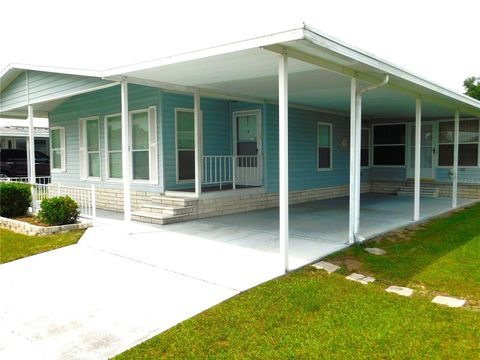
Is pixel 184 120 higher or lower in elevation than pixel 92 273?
higher

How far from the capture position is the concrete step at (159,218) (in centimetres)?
782

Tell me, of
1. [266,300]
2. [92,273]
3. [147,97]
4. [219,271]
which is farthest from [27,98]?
[266,300]

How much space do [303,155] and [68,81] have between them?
20.6 feet

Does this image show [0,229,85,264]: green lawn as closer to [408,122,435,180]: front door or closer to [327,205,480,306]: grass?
[327,205,480,306]: grass

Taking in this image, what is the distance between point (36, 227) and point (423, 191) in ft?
37.5

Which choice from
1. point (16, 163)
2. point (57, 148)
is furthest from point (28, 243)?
point (16, 163)

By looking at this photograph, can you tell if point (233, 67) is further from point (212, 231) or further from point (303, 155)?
point (303, 155)

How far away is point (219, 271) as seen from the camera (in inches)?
188

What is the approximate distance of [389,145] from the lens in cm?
1459

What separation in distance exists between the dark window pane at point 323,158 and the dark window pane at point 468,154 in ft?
15.4

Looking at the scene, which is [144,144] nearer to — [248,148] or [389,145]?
[248,148]

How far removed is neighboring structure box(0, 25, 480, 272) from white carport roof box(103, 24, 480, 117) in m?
0.02

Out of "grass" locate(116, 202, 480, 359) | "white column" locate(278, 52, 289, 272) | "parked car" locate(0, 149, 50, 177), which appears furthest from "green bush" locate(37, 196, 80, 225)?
"parked car" locate(0, 149, 50, 177)

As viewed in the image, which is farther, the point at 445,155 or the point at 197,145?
the point at 445,155
